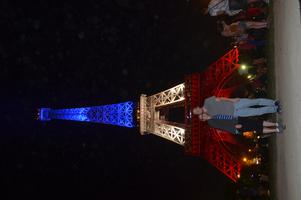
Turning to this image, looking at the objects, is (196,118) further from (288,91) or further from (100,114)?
(100,114)

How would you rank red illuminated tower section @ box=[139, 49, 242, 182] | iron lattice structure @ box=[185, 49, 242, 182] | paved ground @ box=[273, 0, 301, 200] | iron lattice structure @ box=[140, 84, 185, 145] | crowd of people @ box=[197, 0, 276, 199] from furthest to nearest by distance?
iron lattice structure @ box=[140, 84, 185, 145], iron lattice structure @ box=[185, 49, 242, 182], red illuminated tower section @ box=[139, 49, 242, 182], crowd of people @ box=[197, 0, 276, 199], paved ground @ box=[273, 0, 301, 200]

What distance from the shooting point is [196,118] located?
13.5 m

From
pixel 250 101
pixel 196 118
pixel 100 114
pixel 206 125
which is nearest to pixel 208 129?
pixel 206 125

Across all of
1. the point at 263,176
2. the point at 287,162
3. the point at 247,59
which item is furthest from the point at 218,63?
the point at 287,162

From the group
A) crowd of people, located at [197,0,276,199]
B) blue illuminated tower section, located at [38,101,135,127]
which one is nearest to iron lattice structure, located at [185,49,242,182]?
crowd of people, located at [197,0,276,199]

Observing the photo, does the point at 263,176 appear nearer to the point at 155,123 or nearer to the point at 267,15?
the point at 267,15

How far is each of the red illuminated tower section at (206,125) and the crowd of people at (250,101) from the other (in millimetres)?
1067

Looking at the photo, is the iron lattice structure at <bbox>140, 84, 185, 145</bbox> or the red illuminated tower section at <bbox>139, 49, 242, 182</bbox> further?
the iron lattice structure at <bbox>140, 84, 185, 145</bbox>

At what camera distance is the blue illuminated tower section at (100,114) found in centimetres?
1989

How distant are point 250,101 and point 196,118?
18.6 feet

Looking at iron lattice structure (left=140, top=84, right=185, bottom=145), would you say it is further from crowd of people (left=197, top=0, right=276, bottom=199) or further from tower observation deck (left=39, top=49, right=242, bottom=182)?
crowd of people (left=197, top=0, right=276, bottom=199)

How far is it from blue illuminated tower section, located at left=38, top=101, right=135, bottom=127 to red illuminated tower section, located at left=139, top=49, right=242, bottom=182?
4.29 m

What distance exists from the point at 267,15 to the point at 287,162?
3784 mm

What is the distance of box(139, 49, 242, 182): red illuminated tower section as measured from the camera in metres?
12.4
